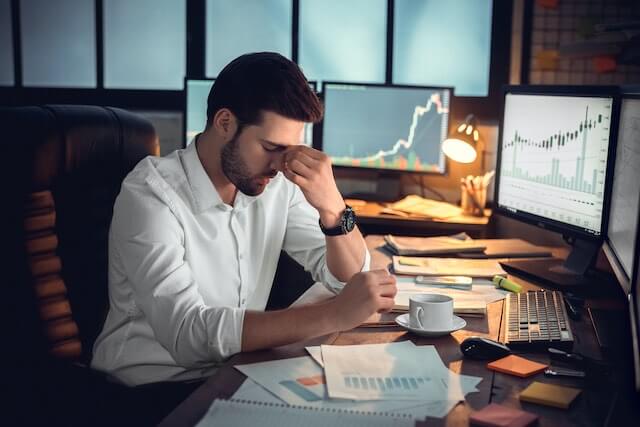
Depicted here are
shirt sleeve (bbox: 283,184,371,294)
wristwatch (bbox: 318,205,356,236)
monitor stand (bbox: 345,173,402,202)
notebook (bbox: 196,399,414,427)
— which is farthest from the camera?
monitor stand (bbox: 345,173,402,202)

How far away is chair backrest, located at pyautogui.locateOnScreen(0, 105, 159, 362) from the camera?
4.87 ft

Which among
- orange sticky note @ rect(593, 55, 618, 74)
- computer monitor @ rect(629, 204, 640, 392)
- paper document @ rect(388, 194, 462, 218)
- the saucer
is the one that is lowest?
paper document @ rect(388, 194, 462, 218)

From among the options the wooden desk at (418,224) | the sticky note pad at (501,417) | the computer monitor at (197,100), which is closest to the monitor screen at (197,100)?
the computer monitor at (197,100)

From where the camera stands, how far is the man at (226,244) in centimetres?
131

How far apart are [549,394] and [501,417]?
0.12 metres

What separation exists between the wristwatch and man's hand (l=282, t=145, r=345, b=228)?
3 cm

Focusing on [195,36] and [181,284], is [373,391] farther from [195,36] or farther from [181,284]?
[195,36]

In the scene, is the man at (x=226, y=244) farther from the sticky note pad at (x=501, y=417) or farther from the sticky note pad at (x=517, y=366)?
the sticky note pad at (x=501, y=417)

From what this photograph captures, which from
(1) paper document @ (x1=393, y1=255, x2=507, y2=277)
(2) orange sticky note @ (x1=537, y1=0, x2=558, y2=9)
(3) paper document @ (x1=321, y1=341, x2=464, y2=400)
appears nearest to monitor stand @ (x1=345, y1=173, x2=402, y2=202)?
(2) orange sticky note @ (x1=537, y1=0, x2=558, y2=9)

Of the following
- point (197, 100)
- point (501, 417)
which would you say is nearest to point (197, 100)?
point (197, 100)

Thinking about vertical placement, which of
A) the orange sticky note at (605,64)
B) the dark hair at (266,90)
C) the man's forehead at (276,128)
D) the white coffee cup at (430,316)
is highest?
the orange sticky note at (605,64)

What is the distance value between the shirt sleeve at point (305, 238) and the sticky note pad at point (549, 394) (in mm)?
728

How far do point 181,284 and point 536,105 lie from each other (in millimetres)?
1081

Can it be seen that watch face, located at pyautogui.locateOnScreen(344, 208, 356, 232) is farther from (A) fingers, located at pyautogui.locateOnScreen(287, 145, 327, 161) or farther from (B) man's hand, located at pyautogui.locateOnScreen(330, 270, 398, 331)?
(B) man's hand, located at pyautogui.locateOnScreen(330, 270, 398, 331)
